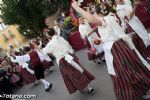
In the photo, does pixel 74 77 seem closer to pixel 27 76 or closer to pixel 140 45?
pixel 140 45

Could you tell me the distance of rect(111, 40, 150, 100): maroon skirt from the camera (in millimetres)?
5512

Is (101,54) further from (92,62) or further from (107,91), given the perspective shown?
(107,91)

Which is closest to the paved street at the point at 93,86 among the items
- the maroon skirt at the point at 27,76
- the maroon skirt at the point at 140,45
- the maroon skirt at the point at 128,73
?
the maroon skirt at the point at 140,45

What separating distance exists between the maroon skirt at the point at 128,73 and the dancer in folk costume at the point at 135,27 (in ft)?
8.78

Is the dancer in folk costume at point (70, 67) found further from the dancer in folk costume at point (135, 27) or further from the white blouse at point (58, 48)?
the dancer in folk costume at point (135, 27)

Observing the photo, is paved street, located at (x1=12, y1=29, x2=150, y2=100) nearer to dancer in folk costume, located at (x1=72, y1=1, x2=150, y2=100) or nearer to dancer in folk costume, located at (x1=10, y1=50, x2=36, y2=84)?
dancer in folk costume, located at (x1=10, y1=50, x2=36, y2=84)

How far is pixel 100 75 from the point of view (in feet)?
30.9

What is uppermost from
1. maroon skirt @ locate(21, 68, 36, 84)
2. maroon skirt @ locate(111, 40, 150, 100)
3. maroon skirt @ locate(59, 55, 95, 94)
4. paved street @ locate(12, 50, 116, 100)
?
maroon skirt @ locate(111, 40, 150, 100)

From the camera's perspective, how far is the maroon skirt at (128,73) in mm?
5512

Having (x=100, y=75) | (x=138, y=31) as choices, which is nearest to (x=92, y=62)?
(x=100, y=75)

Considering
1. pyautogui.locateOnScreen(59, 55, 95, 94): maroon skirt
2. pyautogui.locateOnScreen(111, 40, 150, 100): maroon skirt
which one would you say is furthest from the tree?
pyautogui.locateOnScreen(111, 40, 150, 100): maroon skirt

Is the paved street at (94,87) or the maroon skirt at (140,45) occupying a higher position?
the maroon skirt at (140,45)

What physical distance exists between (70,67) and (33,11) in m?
23.8

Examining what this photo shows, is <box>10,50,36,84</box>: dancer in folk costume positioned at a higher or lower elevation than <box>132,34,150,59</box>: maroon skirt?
lower
